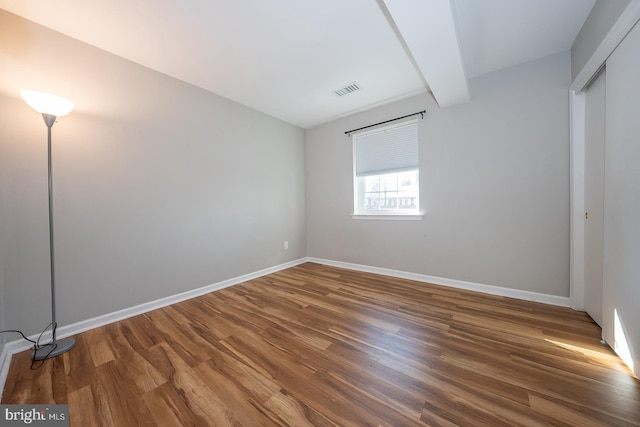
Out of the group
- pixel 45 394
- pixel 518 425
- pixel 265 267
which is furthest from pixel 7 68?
pixel 518 425

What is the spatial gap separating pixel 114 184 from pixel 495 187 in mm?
4086

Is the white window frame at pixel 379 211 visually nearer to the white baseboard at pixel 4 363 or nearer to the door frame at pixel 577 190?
the door frame at pixel 577 190

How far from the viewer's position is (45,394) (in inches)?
48.8

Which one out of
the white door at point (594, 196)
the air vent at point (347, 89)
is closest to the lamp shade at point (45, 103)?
the air vent at point (347, 89)

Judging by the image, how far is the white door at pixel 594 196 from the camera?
176 cm

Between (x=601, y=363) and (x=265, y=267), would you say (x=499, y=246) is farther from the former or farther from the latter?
(x=265, y=267)

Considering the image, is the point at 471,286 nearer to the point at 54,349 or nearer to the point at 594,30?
the point at 594,30

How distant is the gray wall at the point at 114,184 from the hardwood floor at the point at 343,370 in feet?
1.57

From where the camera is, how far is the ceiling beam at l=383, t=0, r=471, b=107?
1.48 m

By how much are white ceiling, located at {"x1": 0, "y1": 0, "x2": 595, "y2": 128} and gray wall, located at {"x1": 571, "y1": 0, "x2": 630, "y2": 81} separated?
8 cm

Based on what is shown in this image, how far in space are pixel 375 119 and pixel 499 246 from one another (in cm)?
238

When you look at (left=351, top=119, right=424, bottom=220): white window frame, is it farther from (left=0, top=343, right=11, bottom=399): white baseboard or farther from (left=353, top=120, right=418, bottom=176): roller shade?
(left=0, top=343, right=11, bottom=399): white baseboard

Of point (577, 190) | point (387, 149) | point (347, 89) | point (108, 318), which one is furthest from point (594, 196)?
point (108, 318)

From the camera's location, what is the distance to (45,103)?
1497 millimetres
